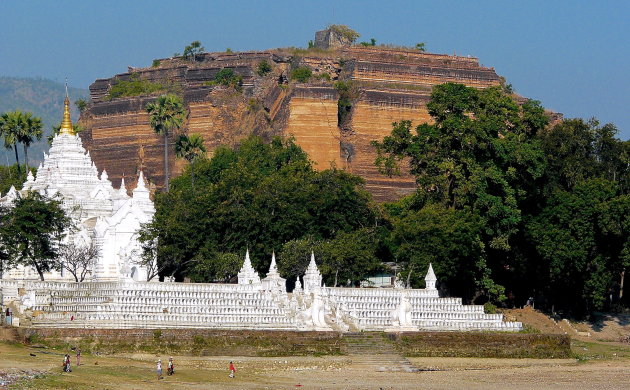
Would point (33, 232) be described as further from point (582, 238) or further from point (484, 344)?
point (582, 238)

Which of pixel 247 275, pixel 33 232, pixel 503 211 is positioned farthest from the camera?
pixel 503 211

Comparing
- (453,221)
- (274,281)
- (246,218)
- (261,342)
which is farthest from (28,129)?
(261,342)

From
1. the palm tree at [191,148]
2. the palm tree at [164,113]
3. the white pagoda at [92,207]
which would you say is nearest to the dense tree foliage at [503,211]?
the white pagoda at [92,207]

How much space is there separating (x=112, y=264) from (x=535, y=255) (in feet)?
71.8

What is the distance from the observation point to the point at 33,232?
83.4m

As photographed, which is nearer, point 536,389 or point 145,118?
point 536,389

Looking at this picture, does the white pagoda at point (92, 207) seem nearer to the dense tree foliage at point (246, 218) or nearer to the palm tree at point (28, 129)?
the dense tree foliage at point (246, 218)

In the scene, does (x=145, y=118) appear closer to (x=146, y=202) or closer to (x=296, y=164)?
(x=296, y=164)

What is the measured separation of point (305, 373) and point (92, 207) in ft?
107

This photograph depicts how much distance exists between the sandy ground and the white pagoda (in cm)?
1539

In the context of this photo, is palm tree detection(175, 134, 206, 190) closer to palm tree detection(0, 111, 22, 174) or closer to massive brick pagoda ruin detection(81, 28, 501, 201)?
massive brick pagoda ruin detection(81, 28, 501, 201)

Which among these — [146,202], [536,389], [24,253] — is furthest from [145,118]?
[536,389]

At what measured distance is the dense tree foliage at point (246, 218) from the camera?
284 feet

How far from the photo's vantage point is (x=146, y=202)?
93062mm
